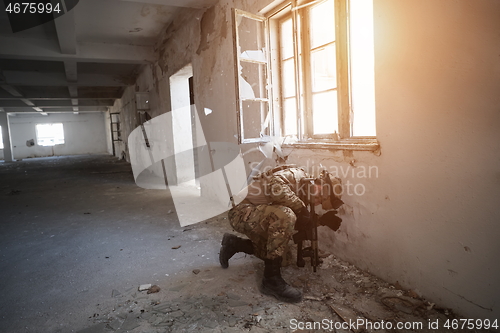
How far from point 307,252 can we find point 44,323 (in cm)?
178

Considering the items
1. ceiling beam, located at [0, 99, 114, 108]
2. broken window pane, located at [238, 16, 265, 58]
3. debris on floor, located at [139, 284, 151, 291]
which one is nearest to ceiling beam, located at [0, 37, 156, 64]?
broken window pane, located at [238, 16, 265, 58]

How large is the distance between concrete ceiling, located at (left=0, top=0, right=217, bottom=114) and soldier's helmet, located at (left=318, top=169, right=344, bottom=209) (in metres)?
3.15

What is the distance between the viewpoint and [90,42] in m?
6.34

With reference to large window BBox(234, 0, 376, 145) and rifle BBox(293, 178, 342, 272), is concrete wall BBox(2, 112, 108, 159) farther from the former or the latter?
rifle BBox(293, 178, 342, 272)

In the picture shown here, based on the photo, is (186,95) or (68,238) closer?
(68,238)

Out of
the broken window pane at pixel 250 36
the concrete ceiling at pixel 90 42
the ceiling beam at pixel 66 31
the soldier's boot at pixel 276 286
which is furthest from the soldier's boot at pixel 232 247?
the ceiling beam at pixel 66 31

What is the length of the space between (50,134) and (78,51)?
16.0 metres

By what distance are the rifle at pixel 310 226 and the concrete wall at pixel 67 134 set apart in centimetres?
2012

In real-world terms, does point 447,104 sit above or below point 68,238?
above

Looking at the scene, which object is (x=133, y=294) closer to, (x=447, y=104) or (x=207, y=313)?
(x=207, y=313)

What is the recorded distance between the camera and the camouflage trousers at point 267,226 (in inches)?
79.0

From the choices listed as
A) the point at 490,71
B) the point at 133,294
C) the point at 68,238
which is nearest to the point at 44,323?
the point at 133,294

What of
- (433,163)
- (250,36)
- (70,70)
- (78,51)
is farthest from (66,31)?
(433,163)

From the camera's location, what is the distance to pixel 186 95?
6391mm
